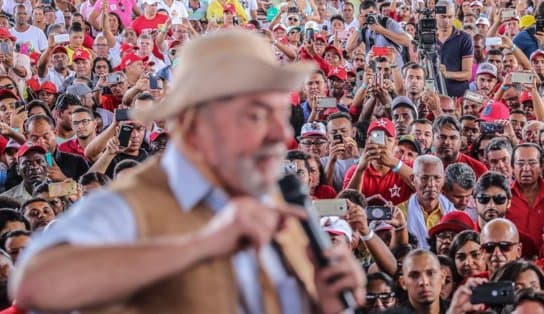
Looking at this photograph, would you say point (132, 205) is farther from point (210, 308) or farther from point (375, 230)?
point (375, 230)

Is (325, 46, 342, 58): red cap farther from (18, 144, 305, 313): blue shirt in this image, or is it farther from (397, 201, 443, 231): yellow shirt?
(18, 144, 305, 313): blue shirt

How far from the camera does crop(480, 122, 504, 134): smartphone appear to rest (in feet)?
27.0

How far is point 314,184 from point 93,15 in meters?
6.40

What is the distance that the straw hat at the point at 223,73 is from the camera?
1.82 meters

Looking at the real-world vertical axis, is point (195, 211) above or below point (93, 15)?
above

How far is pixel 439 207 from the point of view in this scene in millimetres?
6805

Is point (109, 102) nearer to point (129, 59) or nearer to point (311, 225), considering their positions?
point (129, 59)

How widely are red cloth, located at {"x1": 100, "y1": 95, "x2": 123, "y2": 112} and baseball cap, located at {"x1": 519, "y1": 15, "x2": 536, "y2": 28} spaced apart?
461 centimetres

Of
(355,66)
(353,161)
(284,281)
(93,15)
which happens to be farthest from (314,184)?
(93,15)

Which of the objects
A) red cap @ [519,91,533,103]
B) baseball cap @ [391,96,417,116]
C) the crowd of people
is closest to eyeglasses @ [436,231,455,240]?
the crowd of people

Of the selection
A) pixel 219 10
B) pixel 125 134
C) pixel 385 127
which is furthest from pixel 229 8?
pixel 385 127

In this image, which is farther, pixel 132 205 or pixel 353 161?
pixel 353 161

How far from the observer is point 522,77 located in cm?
884

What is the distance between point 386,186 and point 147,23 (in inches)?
245
